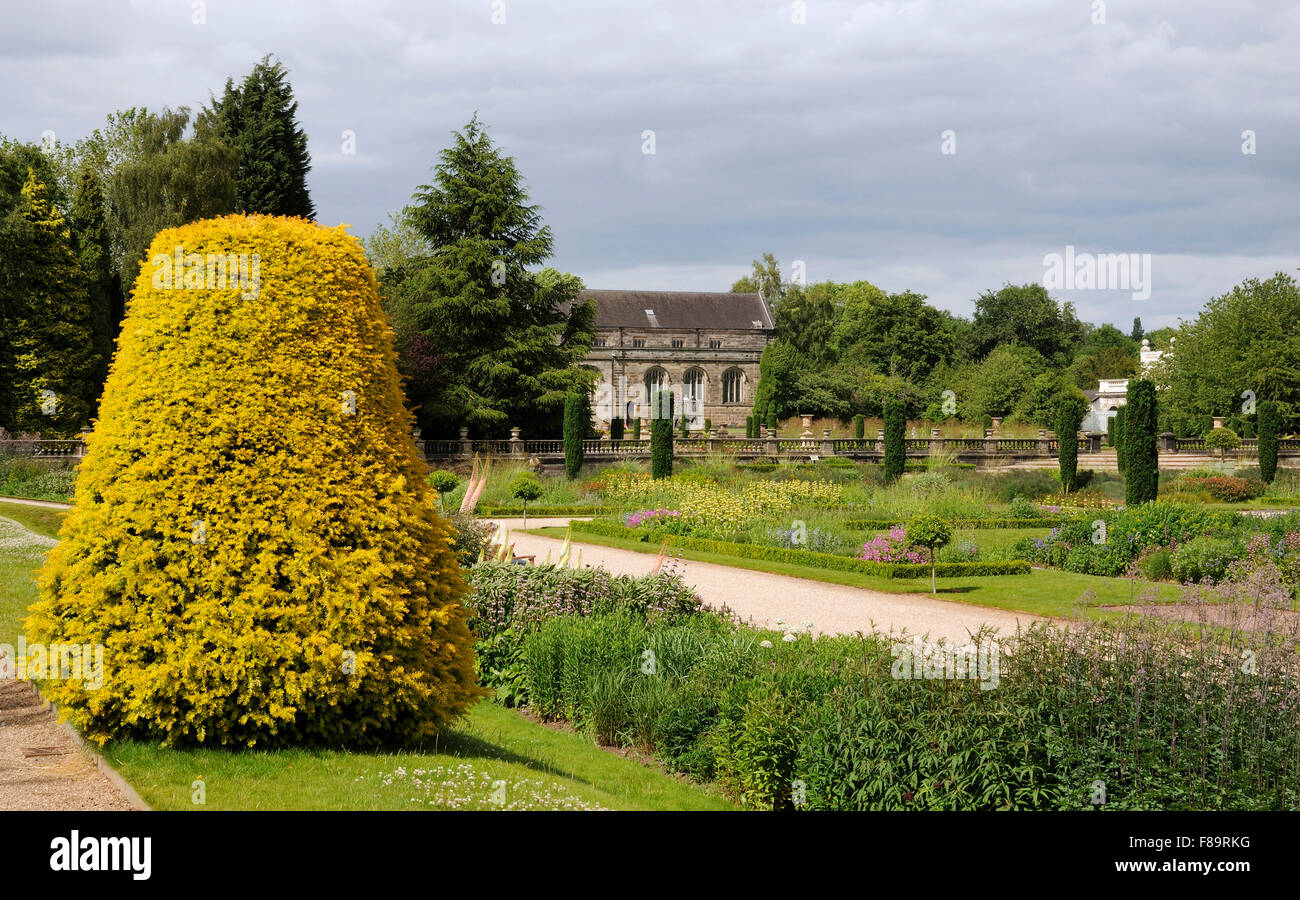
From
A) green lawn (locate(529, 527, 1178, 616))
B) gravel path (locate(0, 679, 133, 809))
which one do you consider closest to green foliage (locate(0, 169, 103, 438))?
green lawn (locate(529, 527, 1178, 616))

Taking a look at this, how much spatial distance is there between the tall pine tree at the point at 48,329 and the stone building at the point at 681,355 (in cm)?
3925

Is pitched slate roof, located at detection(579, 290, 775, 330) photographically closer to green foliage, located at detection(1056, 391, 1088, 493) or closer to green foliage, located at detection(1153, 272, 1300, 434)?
green foliage, located at detection(1153, 272, 1300, 434)

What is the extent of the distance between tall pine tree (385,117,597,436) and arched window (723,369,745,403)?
35.9 m

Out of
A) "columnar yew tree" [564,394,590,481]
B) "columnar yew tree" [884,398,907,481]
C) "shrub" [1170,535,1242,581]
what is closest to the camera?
"shrub" [1170,535,1242,581]

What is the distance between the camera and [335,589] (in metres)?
5.59

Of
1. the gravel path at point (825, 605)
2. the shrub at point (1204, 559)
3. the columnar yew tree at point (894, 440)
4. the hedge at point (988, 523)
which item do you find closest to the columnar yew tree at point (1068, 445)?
the columnar yew tree at point (894, 440)

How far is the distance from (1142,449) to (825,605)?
12659 mm

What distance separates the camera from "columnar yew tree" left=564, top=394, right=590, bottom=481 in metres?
31.1

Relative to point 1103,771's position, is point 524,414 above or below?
above

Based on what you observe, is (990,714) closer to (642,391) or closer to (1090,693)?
(1090,693)

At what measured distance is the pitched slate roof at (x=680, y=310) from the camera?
71.9 meters

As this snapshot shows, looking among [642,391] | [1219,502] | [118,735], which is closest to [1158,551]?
[118,735]

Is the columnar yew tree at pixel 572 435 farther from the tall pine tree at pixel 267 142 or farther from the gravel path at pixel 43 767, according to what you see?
the gravel path at pixel 43 767
